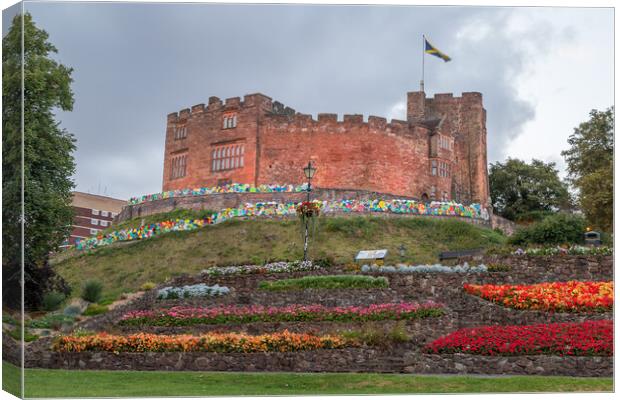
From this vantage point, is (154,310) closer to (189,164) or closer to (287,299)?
(287,299)

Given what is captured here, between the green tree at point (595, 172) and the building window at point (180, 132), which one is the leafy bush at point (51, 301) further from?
the building window at point (180, 132)

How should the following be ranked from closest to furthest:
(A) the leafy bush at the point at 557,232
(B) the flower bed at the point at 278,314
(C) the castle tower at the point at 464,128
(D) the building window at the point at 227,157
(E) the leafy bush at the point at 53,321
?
(E) the leafy bush at the point at 53,321 → (B) the flower bed at the point at 278,314 → (A) the leafy bush at the point at 557,232 → (D) the building window at the point at 227,157 → (C) the castle tower at the point at 464,128

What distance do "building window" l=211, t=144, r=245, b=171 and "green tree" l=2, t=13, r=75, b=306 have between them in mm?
26490

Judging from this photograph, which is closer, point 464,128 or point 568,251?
point 568,251

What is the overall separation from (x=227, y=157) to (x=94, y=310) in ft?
92.4

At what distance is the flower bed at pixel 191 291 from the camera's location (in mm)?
27028

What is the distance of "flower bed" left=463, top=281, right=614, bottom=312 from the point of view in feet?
72.9

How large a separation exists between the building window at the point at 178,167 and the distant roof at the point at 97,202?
385cm

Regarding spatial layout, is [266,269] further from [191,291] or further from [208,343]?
[208,343]

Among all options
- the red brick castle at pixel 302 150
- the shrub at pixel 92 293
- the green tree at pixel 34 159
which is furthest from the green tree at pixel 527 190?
the green tree at pixel 34 159

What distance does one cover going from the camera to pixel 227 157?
174 ft

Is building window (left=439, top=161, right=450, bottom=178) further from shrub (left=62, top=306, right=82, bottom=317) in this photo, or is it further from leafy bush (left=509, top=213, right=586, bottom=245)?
shrub (left=62, top=306, right=82, bottom=317)

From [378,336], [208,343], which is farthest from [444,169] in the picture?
[208,343]

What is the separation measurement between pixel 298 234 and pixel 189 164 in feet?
51.1
